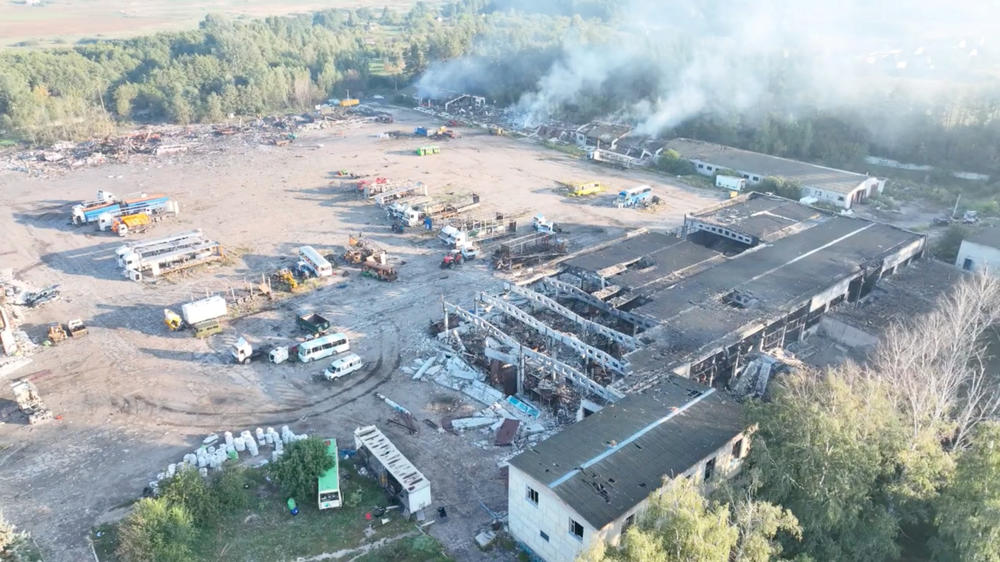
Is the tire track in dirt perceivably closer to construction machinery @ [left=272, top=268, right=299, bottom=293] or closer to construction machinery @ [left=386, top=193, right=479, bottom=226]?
construction machinery @ [left=272, top=268, right=299, bottom=293]

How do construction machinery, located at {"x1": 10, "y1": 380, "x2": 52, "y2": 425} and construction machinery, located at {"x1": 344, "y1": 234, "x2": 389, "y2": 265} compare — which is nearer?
construction machinery, located at {"x1": 10, "y1": 380, "x2": 52, "y2": 425}

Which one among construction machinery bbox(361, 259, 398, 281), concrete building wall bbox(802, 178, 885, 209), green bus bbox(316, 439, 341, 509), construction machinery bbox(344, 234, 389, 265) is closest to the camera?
green bus bbox(316, 439, 341, 509)

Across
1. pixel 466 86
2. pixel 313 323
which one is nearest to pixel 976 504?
pixel 313 323

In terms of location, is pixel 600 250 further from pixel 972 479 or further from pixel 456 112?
pixel 456 112

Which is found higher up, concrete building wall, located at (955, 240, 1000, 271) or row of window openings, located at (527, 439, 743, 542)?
concrete building wall, located at (955, 240, 1000, 271)

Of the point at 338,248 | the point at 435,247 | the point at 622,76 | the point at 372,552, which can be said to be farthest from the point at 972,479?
the point at 622,76

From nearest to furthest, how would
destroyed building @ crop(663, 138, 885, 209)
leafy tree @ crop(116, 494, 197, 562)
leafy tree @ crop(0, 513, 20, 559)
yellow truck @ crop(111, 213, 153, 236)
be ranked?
leafy tree @ crop(0, 513, 20, 559) → leafy tree @ crop(116, 494, 197, 562) → yellow truck @ crop(111, 213, 153, 236) → destroyed building @ crop(663, 138, 885, 209)

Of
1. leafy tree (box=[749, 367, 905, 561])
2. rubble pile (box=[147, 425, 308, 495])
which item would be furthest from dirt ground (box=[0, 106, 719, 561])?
leafy tree (box=[749, 367, 905, 561])
